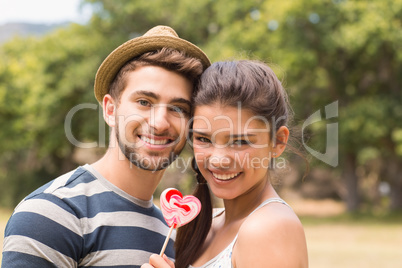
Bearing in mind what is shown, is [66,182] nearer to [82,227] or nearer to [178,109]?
[82,227]

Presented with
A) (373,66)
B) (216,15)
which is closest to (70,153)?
(216,15)

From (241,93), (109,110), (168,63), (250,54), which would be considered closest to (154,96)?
(168,63)

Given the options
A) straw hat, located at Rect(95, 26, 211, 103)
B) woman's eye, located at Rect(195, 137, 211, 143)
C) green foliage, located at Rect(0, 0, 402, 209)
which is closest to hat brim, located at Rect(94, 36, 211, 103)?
straw hat, located at Rect(95, 26, 211, 103)

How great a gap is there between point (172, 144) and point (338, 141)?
692 inches

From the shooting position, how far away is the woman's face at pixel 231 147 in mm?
2486

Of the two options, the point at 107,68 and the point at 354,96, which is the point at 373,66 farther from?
the point at 107,68

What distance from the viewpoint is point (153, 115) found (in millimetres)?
2791

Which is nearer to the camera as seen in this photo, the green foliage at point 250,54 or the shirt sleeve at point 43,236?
the shirt sleeve at point 43,236

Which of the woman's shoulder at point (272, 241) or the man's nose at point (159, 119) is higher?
the man's nose at point (159, 119)

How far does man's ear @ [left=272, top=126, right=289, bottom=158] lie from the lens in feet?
8.73

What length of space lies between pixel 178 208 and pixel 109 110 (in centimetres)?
77

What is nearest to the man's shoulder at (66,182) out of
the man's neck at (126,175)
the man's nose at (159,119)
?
the man's neck at (126,175)

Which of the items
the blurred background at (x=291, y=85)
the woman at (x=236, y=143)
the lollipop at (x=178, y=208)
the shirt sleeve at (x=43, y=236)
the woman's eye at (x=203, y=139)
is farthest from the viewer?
the blurred background at (x=291, y=85)

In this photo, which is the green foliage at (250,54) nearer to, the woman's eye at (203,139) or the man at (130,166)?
the man at (130,166)
